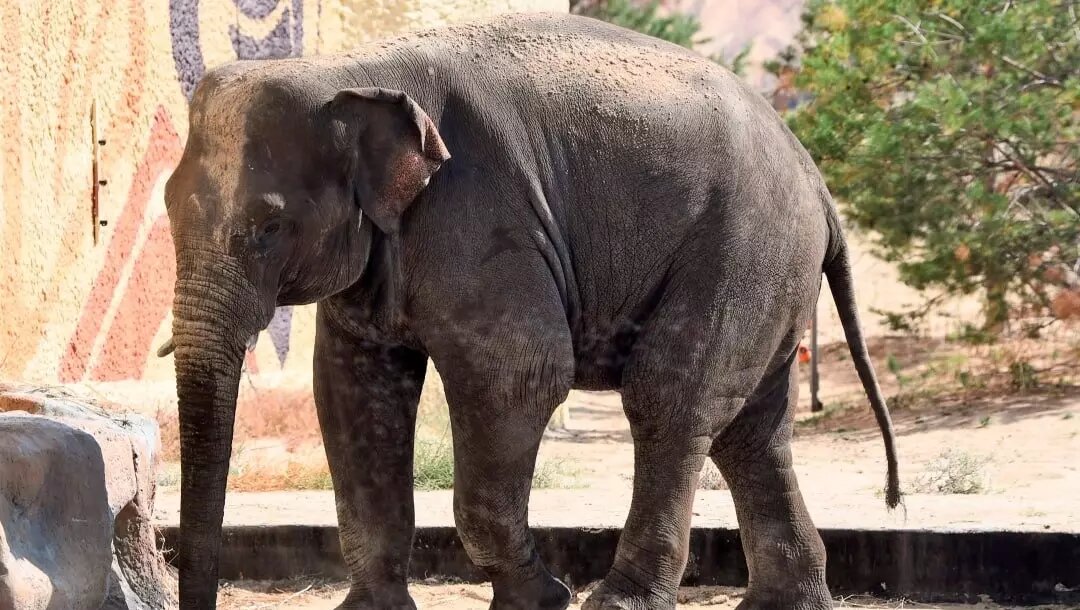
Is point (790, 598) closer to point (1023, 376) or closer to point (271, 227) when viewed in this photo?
point (271, 227)

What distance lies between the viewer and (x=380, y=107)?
4.07m

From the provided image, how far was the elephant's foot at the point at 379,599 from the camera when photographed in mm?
4688

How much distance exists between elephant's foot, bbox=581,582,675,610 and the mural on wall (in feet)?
14.8

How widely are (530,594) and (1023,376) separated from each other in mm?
9987

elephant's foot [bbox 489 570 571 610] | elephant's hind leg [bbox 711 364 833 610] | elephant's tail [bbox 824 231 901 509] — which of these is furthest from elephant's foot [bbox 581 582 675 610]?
elephant's tail [bbox 824 231 901 509]

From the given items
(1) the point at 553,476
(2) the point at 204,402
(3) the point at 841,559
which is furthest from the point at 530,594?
(1) the point at 553,476

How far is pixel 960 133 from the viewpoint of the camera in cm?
1312

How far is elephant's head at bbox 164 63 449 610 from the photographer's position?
12.6ft

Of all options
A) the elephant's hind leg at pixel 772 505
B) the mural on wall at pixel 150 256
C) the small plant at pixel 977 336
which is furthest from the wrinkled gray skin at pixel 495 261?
the small plant at pixel 977 336

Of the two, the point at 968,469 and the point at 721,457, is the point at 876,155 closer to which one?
the point at 968,469

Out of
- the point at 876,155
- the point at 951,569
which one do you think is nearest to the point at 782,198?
the point at 951,569

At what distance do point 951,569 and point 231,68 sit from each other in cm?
330

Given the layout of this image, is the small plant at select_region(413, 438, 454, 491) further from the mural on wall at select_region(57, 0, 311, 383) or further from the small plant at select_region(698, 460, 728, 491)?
the mural on wall at select_region(57, 0, 311, 383)

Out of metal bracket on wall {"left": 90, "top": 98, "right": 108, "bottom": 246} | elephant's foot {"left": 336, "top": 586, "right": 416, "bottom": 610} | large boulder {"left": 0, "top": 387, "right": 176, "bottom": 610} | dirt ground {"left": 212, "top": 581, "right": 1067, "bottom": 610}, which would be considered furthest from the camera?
metal bracket on wall {"left": 90, "top": 98, "right": 108, "bottom": 246}
